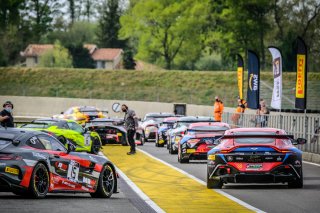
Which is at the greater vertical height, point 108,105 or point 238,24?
point 238,24

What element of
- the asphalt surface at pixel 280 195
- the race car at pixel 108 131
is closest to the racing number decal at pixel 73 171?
the asphalt surface at pixel 280 195

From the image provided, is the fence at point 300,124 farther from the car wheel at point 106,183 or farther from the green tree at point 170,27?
the green tree at point 170,27

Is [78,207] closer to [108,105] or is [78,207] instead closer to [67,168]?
[67,168]

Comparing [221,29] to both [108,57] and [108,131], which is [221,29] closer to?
[108,57]

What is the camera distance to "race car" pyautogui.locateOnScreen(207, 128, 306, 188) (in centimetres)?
1939

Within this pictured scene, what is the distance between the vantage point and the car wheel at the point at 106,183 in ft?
57.1

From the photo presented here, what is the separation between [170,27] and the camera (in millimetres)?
113188

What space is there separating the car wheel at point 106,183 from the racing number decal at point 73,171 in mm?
406

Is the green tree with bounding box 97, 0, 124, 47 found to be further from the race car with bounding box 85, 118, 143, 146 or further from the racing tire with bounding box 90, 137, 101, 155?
the racing tire with bounding box 90, 137, 101, 155

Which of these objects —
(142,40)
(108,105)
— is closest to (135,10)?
(142,40)

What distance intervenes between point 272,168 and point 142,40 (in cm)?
9602

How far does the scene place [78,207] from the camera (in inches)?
605

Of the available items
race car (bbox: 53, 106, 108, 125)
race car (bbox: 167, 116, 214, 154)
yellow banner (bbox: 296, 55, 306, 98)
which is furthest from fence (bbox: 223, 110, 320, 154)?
race car (bbox: 53, 106, 108, 125)

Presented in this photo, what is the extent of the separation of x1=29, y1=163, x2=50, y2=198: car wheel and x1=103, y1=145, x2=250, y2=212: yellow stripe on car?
5.96ft
